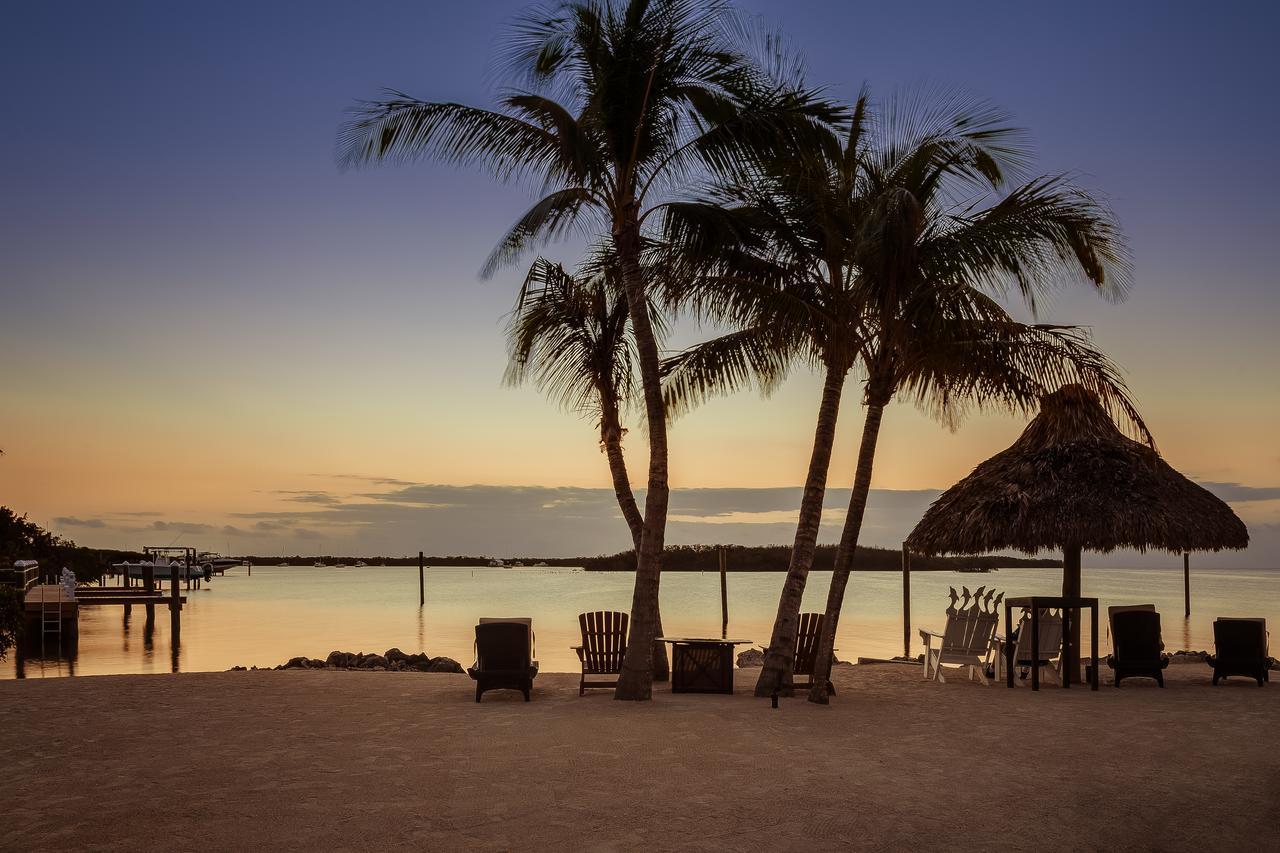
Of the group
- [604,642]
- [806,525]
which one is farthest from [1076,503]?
[604,642]

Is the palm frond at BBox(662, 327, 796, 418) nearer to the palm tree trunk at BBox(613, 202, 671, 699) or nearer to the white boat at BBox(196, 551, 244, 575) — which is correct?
the palm tree trunk at BBox(613, 202, 671, 699)

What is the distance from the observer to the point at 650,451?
34.9 ft

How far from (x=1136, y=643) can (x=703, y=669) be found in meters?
4.73

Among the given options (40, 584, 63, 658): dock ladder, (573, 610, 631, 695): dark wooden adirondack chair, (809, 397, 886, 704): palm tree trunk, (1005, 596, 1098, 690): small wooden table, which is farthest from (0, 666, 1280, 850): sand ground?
(40, 584, 63, 658): dock ladder

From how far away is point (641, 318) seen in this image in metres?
10.5

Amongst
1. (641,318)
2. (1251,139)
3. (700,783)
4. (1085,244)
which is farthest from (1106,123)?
(700,783)

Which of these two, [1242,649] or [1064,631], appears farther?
[1242,649]

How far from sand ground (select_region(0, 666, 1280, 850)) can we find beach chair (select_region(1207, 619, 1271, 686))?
0.71m

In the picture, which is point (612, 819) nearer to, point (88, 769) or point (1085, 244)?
point (88, 769)

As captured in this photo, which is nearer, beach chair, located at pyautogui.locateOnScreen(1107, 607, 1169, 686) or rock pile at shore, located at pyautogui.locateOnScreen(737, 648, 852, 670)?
beach chair, located at pyautogui.locateOnScreen(1107, 607, 1169, 686)

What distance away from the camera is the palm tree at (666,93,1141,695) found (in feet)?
33.3

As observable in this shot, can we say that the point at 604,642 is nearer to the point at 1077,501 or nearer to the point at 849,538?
the point at 849,538

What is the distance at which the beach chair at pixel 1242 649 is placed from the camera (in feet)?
38.4

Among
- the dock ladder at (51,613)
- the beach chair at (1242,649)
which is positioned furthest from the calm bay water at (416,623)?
the beach chair at (1242,649)
